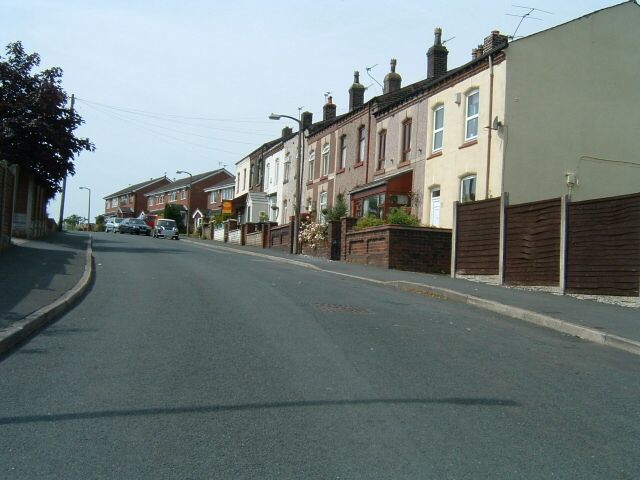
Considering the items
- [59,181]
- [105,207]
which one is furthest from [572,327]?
[105,207]

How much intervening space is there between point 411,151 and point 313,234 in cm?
550

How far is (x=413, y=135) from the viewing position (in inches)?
1161

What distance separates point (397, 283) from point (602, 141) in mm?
11542

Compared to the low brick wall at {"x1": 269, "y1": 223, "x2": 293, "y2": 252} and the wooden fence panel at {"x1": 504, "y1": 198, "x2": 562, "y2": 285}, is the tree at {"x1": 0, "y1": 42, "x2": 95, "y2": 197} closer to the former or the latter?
the low brick wall at {"x1": 269, "y1": 223, "x2": 293, "y2": 252}

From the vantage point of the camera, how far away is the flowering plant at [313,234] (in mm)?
30172

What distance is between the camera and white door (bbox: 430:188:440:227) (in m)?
27.4

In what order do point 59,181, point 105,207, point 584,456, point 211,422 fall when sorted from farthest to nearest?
point 105,207 < point 59,181 < point 211,422 < point 584,456

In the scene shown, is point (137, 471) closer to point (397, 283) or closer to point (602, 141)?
point (397, 283)

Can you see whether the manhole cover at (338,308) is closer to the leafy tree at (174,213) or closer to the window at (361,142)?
the window at (361,142)

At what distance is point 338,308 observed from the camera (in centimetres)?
1229

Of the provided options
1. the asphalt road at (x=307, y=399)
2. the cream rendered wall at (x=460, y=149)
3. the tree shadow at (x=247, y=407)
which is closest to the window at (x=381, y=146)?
the cream rendered wall at (x=460, y=149)

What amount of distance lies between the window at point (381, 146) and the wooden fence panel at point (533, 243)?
14509 mm

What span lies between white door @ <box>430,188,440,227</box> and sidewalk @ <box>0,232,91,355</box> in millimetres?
13474

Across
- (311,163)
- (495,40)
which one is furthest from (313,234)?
(311,163)
